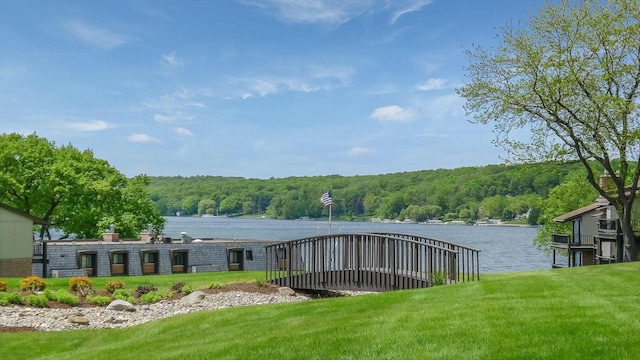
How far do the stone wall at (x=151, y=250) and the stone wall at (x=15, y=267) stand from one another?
1.18m

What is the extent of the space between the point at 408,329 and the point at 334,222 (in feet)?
587

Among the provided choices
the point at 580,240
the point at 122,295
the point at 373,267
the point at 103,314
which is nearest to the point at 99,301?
the point at 122,295

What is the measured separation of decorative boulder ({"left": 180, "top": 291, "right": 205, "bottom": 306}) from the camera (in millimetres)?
21312

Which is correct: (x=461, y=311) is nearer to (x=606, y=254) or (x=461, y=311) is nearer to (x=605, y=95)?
(x=605, y=95)

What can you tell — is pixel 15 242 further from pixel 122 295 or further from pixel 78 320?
pixel 78 320

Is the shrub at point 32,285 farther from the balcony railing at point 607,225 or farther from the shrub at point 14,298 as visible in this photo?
the balcony railing at point 607,225

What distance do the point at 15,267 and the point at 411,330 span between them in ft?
121

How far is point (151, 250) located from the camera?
48531mm

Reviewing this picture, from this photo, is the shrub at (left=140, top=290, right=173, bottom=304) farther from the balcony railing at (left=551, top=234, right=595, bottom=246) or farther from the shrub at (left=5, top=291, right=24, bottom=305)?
the balcony railing at (left=551, top=234, right=595, bottom=246)

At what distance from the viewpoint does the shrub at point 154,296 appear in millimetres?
22547

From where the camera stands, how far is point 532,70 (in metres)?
33.9

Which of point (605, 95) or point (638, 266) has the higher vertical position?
point (605, 95)

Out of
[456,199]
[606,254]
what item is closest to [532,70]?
[606,254]

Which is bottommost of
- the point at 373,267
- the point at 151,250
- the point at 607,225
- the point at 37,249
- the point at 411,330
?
the point at 151,250
